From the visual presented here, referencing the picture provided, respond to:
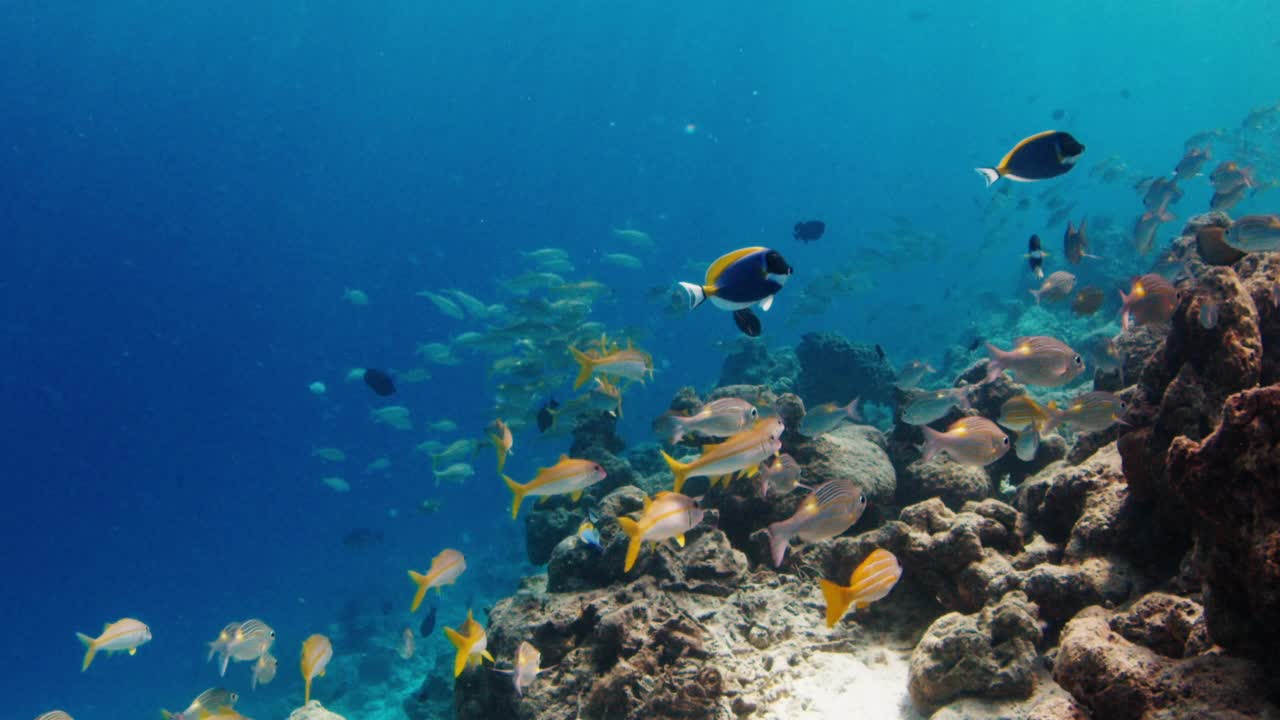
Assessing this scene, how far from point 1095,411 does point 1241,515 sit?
2.75 m

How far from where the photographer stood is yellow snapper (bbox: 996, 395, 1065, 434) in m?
4.72

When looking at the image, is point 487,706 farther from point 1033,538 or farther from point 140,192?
point 140,192

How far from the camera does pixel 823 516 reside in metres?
4.09

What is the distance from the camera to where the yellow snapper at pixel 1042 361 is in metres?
5.03

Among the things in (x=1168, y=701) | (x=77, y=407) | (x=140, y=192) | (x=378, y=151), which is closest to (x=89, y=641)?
(x=1168, y=701)

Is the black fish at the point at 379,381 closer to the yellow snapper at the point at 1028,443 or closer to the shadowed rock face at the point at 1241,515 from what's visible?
the yellow snapper at the point at 1028,443

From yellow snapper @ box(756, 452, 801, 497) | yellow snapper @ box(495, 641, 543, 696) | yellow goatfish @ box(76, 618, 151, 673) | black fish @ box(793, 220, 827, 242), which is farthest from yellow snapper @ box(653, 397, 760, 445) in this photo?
yellow goatfish @ box(76, 618, 151, 673)

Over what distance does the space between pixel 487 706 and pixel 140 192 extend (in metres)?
75.9

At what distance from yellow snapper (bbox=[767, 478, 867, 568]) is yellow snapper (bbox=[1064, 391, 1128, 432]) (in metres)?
1.92

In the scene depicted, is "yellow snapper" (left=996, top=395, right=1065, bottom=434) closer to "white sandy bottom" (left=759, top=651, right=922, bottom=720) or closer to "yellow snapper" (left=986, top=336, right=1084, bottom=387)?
"yellow snapper" (left=986, top=336, right=1084, bottom=387)

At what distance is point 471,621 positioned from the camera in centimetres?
413

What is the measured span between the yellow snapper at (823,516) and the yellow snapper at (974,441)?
3.36 ft

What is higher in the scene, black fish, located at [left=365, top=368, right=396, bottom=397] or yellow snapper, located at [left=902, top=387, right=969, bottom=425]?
black fish, located at [left=365, top=368, right=396, bottom=397]

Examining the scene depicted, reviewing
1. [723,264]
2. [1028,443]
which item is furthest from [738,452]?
[1028,443]
